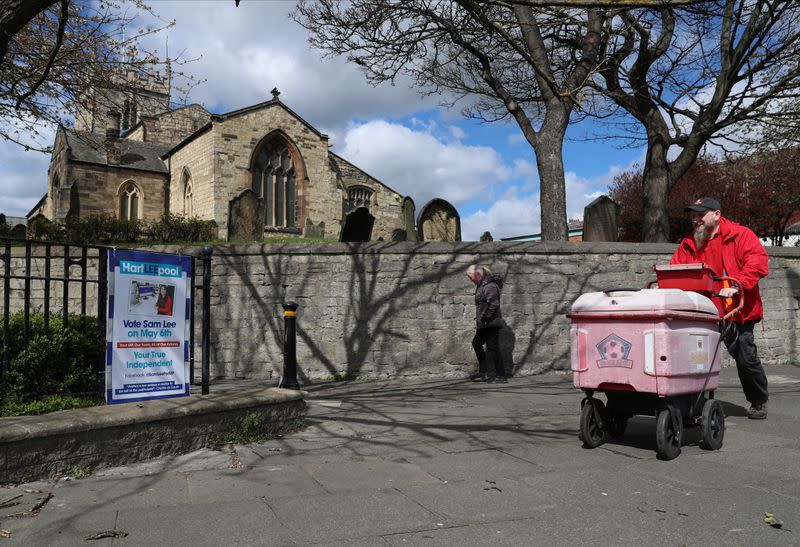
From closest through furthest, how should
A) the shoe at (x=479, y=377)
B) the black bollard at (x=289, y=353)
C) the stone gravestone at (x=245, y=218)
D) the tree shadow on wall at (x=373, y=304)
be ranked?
1. the black bollard at (x=289, y=353)
2. the shoe at (x=479, y=377)
3. the tree shadow on wall at (x=373, y=304)
4. the stone gravestone at (x=245, y=218)

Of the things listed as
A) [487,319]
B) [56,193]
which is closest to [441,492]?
[487,319]

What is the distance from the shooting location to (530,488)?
388 cm

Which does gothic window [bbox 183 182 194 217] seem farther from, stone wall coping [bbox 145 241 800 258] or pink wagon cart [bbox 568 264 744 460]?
pink wagon cart [bbox 568 264 744 460]

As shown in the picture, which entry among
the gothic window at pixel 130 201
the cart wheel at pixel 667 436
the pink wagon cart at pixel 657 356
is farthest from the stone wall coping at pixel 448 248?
the gothic window at pixel 130 201

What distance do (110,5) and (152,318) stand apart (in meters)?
7.20

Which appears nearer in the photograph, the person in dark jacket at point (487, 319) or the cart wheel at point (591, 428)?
the cart wheel at point (591, 428)

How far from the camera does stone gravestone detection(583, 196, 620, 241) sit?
11.7 meters

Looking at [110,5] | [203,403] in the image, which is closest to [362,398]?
[203,403]

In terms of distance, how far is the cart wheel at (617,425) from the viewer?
5.17 meters

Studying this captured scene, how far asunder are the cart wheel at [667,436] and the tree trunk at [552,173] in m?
7.80

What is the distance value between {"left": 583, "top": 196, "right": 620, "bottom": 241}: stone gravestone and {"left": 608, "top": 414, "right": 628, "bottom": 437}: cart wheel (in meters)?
6.92

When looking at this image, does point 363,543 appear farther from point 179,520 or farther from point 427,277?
point 427,277

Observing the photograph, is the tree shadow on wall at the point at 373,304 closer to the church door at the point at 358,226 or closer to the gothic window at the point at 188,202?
the church door at the point at 358,226

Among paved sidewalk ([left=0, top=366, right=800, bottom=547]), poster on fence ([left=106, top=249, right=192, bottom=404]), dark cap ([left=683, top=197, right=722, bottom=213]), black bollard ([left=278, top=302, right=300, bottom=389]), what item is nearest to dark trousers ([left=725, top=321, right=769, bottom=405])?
paved sidewalk ([left=0, top=366, right=800, bottom=547])
